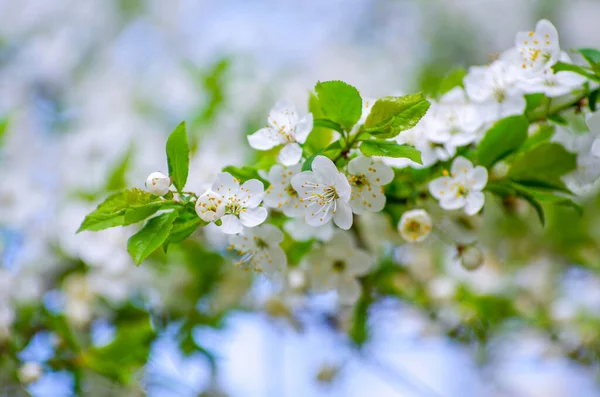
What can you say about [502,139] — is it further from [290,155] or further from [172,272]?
[172,272]

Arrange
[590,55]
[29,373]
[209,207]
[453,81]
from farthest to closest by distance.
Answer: [29,373], [453,81], [590,55], [209,207]

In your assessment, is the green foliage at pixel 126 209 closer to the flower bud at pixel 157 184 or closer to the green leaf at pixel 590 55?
the flower bud at pixel 157 184

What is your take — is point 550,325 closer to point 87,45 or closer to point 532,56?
point 532,56

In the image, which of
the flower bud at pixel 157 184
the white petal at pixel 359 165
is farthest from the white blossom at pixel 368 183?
the flower bud at pixel 157 184

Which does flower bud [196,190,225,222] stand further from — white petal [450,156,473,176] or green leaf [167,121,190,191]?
white petal [450,156,473,176]

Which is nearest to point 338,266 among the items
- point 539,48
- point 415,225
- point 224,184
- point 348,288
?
point 348,288
